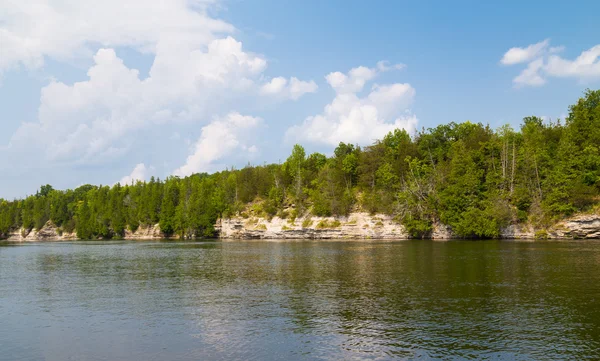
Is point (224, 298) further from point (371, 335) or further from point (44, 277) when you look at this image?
point (44, 277)

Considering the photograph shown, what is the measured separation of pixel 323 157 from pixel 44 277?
120099mm

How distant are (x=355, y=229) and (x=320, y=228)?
9.91 meters

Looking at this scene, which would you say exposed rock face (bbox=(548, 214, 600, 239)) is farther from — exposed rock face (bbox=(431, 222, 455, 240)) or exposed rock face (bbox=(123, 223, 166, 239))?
exposed rock face (bbox=(123, 223, 166, 239))

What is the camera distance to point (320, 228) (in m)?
121

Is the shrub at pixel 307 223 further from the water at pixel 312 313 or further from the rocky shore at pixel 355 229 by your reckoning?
the water at pixel 312 313

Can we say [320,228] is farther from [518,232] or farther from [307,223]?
[518,232]

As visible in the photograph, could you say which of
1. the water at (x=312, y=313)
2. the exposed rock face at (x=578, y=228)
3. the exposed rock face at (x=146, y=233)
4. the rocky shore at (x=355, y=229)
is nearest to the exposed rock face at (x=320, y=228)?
the rocky shore at (x=355, y=229)

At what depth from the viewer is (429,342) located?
21.6 meters

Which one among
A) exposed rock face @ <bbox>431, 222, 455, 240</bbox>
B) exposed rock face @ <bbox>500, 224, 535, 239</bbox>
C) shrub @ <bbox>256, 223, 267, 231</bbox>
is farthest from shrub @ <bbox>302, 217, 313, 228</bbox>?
→ exposed rock face @ <bbox>500, 224, 535, 239</bbox>

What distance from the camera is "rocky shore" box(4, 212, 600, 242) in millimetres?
89000

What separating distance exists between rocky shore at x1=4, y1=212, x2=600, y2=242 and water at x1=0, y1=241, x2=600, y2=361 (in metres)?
46.9

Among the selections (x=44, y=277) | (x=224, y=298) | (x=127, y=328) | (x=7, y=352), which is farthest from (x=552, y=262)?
(x=44, y=277)

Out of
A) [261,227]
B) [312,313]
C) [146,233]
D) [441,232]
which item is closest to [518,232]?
[441,232]

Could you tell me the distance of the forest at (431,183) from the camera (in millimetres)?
96188
